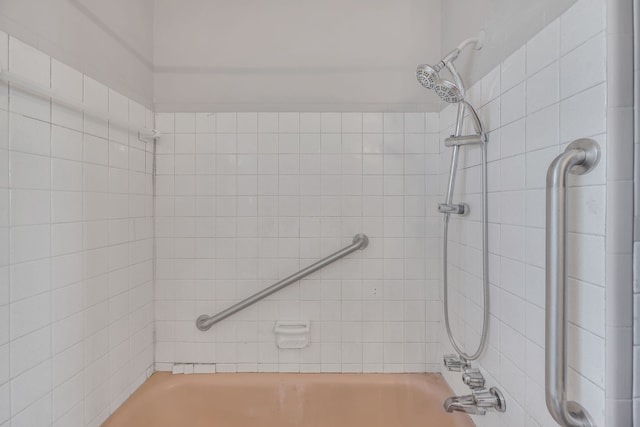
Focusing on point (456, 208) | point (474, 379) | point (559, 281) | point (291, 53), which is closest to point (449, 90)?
point (456, 208)

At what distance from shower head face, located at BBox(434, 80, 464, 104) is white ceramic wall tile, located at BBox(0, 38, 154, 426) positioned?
1247mm

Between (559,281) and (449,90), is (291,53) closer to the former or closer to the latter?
(449,90)

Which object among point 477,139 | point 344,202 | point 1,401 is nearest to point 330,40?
point 344,202

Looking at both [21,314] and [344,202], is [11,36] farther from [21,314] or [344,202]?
[344,202]

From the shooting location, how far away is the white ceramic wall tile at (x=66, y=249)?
904 millimetres

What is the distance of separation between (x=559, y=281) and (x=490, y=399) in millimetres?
596

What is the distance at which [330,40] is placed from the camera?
165 cm

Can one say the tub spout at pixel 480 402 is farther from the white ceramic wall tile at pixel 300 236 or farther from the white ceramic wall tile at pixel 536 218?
the white ceramic wall tile at pixel 300 236

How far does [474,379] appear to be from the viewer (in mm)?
1141

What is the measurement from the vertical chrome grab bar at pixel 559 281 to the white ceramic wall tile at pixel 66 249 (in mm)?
1321

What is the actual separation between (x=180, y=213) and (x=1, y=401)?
94cm

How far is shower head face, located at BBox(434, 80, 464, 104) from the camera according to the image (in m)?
1.12

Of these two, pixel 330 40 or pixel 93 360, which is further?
pixel 330 40

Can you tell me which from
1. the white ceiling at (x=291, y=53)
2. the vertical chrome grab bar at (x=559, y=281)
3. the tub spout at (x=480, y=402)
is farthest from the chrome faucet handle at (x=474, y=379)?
the white ceiling at (x=291, y=53)
